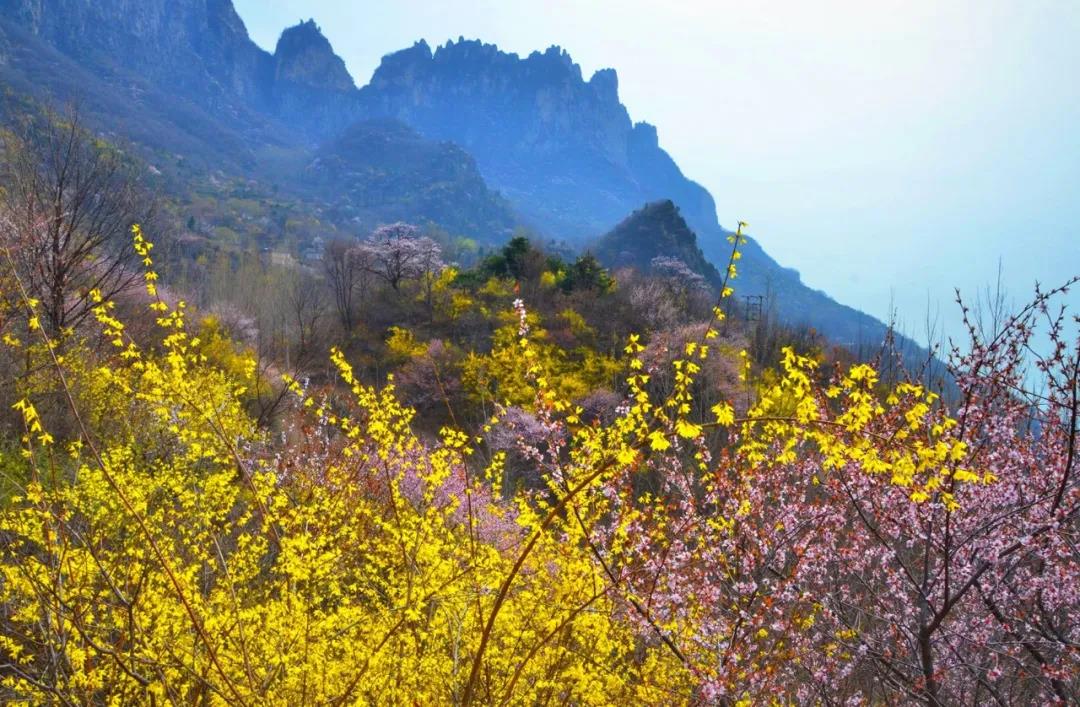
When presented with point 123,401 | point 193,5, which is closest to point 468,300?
point 123,401

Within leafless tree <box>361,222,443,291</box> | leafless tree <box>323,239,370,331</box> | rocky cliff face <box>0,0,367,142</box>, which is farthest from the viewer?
→ rocky cliff face <box>0,0,367,142</box>

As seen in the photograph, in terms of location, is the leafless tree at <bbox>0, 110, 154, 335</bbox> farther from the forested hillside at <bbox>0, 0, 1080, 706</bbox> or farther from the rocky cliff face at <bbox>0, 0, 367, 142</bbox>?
the rocky cliff face at <bbox>0, 0, 367, 142</bbox>

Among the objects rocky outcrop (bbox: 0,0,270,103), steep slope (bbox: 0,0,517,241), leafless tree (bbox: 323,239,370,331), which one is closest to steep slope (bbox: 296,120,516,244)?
steep slope (bbox: 0,0,517,241)

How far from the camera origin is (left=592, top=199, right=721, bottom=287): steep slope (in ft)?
290

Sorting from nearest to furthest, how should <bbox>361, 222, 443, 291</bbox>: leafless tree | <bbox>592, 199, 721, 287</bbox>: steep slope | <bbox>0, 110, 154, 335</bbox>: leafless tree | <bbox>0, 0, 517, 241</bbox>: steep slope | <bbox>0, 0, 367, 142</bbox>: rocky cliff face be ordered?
<bbox>0, 110, 154, 335</bbox>: leafless tree → <bbox>361, 222, 443, 291</bbox>: leafless tree → <bbox>592, 199, 721, 287</bbox>: steep slope → <bbox>0, 0, 517, 241</bbox>: steep slope → <bbox>0, 0, 367, 142</bbox>: rocky cliff face

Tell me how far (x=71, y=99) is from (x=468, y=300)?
72.7 feet

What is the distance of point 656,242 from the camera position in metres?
90.6

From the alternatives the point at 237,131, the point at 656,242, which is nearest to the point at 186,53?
the point at 237,131

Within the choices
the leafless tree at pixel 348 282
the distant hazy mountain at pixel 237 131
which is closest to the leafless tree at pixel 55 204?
the leafless tree at pixel 348 282

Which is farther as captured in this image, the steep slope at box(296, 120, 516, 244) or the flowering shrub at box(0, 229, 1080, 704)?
the steep slope at box(296, 120, 516, 244)

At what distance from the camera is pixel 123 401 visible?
11.3 metres

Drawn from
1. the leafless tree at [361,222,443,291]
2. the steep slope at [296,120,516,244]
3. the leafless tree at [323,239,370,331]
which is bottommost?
the leafless tree at [323,239,370,331]

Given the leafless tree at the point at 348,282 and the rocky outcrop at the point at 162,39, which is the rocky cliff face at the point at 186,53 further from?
the leafless tree at the point at 348,282

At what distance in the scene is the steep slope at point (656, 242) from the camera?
290 ft
